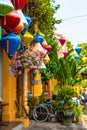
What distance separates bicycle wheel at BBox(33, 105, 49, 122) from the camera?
1798 centimetres

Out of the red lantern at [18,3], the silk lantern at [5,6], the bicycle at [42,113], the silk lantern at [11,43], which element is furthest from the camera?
the bicycle at [42,113]

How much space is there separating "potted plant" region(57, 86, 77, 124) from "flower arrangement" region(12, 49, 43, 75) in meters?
3.11

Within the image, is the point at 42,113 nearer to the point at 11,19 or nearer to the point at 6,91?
the point at 6,91

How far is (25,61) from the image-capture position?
15.0 metres

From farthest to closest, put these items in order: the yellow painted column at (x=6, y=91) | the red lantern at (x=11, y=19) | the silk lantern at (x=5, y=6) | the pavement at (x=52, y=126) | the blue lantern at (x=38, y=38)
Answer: the blue lantern at (x=38, y=38)
the pavement at (x=52, y=126)
the yellow painted column at (x=6, y=91)
the red lantern at (x=11, y=19)
the silk lantern at (x=5, y=6)

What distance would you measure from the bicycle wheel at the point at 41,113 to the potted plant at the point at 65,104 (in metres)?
0.64

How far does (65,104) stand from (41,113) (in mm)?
1142

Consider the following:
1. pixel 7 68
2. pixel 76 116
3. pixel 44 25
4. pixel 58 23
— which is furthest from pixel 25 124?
pixel 58 23

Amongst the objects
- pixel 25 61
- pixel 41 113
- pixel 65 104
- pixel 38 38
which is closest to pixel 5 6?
pixel 25 61

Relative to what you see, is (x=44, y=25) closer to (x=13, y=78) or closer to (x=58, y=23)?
(x=58, y=23)

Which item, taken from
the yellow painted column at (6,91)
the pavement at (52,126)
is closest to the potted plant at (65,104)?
the pavement at (52,126)

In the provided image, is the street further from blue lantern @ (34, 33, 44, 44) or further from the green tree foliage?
the green tree foliage

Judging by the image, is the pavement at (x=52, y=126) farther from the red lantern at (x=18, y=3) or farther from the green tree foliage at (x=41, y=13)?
the red lantern at (x=18, y=3)

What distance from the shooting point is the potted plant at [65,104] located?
59.2 feet
